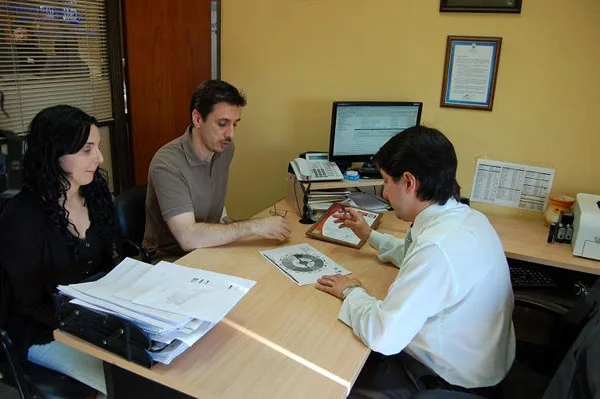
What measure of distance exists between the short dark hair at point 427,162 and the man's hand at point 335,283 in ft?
1.22

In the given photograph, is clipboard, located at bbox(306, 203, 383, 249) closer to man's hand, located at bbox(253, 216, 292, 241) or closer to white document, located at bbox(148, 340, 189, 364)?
man's hand, located at bbox(253, 216, 292, 241)

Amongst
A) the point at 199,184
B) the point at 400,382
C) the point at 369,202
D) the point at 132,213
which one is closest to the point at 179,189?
the point at 199,184

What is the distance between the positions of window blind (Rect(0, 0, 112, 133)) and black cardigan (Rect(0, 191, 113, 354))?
126cm

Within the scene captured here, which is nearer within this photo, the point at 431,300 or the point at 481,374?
the point at 431,300

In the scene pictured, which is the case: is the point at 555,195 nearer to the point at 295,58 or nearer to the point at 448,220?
the point at 448,220

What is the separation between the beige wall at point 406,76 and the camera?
2.22m

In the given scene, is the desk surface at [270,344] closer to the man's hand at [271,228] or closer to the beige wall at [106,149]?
the man's hand at [271,228]

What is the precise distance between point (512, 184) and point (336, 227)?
40.0 inches

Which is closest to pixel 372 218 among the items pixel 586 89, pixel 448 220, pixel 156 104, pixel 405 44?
pixel 448 220

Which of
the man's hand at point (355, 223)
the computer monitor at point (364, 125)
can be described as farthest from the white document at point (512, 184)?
the man's hand at point (355, 223)

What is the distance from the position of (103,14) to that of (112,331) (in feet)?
7.62

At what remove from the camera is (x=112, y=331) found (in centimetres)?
115

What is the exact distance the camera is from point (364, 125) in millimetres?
2410

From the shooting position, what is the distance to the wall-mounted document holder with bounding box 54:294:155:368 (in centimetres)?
112
